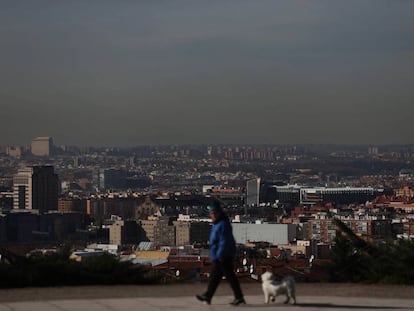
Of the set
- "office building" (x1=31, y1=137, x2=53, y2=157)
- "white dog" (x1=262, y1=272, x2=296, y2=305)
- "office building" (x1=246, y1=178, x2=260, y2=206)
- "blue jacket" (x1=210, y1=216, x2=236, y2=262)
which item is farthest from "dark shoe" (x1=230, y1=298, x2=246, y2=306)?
"office building" (x1=31, y1=137, x2=53, y2=157)

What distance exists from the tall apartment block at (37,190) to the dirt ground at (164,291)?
96987 millimetres

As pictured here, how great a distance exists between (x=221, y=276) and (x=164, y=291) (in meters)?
0.94

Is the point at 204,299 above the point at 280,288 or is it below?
below

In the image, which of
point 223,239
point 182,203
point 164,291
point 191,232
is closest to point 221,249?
point 223,239

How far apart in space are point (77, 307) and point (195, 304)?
0.92 metres

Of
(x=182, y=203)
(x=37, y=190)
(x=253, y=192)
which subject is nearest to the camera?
(x=182, y=203)

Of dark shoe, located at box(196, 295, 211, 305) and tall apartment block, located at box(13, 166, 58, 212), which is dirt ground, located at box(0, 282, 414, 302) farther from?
tall apartment block, located at box(13, 166, 58, 212)

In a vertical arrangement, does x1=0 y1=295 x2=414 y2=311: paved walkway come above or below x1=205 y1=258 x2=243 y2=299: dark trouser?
below

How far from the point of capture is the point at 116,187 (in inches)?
6363

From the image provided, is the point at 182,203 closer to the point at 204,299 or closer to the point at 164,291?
the point at 164,291

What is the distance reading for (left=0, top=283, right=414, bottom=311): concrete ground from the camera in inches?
378

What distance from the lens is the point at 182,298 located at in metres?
10.2

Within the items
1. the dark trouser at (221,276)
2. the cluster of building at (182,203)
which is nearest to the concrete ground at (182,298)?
Result: the dark trouser at (221,276)

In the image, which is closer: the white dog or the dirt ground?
the white dog
